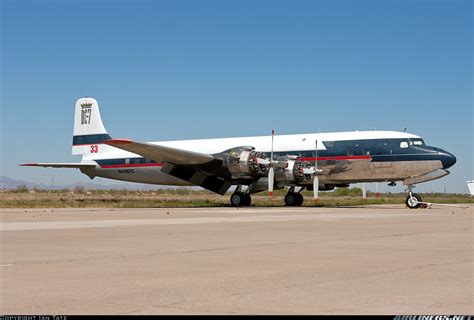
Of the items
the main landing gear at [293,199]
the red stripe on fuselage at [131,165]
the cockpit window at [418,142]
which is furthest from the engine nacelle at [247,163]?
the cockpit window at [418,142]

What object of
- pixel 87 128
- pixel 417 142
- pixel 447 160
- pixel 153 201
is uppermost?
pixel 87 128

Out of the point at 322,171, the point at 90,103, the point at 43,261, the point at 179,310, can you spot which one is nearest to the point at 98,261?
the point at 43,261

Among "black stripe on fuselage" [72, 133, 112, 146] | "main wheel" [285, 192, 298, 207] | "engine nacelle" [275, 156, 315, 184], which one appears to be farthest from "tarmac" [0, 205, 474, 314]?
"black stripe on fuselage" [72, 133, 112, 146]

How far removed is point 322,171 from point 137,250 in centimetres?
2624

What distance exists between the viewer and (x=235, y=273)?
30.1 ft

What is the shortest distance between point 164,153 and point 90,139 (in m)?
11.3

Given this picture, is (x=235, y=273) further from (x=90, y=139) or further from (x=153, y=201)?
(x=153, y=201)

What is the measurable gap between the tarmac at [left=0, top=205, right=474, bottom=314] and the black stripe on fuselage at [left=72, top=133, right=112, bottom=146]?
31125mm

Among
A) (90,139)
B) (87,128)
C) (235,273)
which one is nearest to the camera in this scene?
(235,273)

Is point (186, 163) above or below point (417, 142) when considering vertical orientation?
below

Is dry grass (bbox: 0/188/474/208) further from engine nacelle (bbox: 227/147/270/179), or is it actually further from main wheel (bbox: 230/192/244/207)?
engine nacelle (bbox: 227/147/270/179)

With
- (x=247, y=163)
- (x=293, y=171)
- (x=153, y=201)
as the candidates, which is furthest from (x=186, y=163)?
(x=153, y=201)

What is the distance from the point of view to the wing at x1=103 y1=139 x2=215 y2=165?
36781 millimetres

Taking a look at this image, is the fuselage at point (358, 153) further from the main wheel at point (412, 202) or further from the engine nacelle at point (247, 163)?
the main wheel at point (412, 202)
